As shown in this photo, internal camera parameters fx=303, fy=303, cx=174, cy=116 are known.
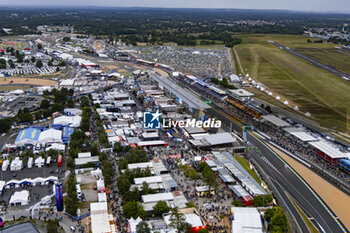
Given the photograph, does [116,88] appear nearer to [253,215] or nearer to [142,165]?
[142,165]

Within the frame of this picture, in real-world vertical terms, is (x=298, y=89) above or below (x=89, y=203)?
above

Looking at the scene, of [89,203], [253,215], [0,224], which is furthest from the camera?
[89,203]

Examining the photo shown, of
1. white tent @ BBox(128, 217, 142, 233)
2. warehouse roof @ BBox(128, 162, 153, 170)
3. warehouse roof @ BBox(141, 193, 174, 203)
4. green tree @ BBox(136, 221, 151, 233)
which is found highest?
green tree @ BBox(136, 221, 151, 233)

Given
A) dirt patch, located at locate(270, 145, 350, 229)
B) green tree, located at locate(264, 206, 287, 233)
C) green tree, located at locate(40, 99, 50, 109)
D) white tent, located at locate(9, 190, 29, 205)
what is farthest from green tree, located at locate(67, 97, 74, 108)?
green tree, located at locate(264, 206, 287, 233)

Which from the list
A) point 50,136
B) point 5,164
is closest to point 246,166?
point 50,136

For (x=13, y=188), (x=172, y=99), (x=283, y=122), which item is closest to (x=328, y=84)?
(x=283, y=122)

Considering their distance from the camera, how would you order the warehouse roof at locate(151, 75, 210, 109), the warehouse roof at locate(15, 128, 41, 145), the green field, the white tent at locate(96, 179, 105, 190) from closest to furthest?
the white tent at locate(96, 179, 105, 190), the warehouse roof at locate(15, 128, 41, 145), the warehouse roof at locate(151, 75, 210, 109), the green field

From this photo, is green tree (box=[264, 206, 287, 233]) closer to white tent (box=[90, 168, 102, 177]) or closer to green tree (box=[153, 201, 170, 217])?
green tree (box=[153, 201, 170, 217])
